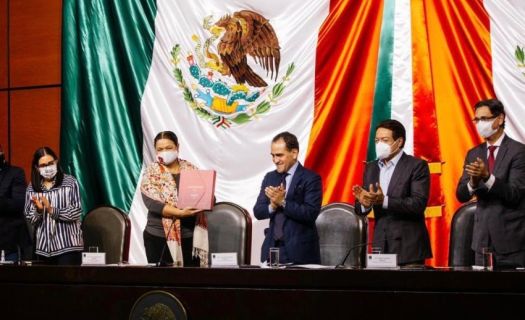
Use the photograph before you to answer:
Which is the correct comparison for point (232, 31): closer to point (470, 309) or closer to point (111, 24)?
point (111, 24)

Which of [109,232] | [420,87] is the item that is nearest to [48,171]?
[109,232]

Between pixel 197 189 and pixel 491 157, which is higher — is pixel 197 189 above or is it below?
below

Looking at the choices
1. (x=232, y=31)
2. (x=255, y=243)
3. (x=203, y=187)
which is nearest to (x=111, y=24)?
(x=232, y=31)

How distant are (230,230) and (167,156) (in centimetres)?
52

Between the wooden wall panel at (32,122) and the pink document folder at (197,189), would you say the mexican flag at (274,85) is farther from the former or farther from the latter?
the pink document folder at (197,189)

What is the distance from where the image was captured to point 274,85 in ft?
16.2

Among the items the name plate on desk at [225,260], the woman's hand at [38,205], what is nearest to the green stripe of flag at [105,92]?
the woman's hand at [38,205]

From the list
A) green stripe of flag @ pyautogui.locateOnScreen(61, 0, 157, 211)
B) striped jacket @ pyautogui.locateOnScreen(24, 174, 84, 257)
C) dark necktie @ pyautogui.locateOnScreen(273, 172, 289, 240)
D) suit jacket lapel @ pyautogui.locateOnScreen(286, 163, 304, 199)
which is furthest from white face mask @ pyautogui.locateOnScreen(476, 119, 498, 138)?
green stripe of flag @ pyautogui.locateOnScreen(61, 0, 157, 211)

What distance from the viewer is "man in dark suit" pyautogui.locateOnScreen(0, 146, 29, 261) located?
4520 mm

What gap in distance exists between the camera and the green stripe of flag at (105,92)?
210 inches

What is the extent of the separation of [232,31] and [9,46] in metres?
1.90

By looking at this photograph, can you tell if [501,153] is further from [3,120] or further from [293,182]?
[3,120]

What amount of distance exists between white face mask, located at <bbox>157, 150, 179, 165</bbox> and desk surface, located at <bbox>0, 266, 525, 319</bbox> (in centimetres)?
101

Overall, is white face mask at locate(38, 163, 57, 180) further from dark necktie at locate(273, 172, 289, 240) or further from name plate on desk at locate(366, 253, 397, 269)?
name plate on desk at locate(366, 253, 397, 269)
